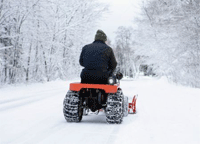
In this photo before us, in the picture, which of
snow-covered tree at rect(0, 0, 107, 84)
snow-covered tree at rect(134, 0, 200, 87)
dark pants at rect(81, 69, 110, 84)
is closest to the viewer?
dark pants at rect(81, 69, 110, 84)

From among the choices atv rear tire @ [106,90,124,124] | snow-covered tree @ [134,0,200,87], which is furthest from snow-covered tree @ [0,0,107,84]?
atv rear tire @ [106,90,124,124]

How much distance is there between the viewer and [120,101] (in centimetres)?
458

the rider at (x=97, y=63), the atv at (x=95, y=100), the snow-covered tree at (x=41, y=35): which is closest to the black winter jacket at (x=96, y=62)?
the rider at (x=97, y=63)

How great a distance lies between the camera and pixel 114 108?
14.7 ft

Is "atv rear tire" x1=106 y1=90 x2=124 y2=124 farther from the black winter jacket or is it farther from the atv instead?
the black winter jacket

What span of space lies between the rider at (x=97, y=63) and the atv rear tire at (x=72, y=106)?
1.29ft

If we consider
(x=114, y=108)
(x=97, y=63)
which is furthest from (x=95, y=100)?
(x=97, y=63)

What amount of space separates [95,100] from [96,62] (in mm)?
759

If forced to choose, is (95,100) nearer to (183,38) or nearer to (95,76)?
(95,76)

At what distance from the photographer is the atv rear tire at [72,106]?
4.57m

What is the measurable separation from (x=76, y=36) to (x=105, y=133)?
1927 cm

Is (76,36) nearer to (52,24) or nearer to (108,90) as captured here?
(52,24)

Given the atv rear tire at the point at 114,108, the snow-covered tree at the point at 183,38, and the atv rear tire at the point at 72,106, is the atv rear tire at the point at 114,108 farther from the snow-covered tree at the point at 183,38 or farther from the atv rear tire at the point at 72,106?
the snow-covered tree at the point at 183,38

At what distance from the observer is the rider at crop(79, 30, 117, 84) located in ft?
15.6
